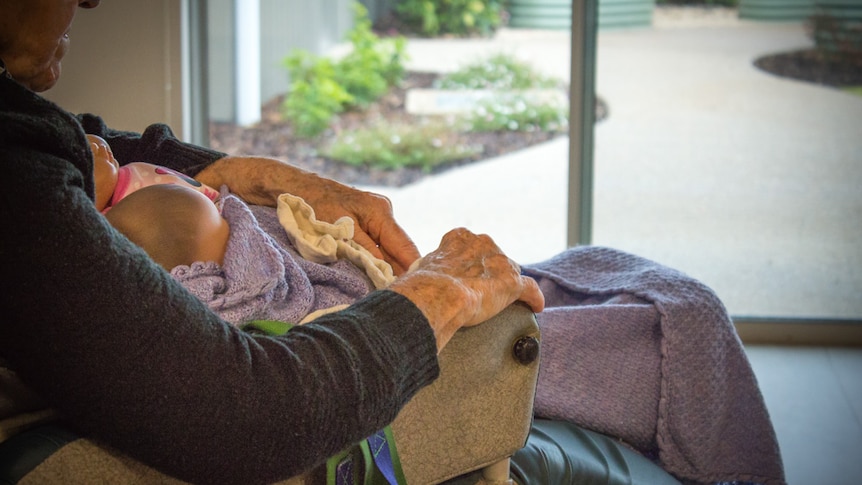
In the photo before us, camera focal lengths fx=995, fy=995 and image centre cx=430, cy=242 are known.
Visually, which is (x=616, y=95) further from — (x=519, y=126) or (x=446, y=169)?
(x=446, y=169)

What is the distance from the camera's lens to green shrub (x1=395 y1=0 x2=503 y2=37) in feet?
11.5

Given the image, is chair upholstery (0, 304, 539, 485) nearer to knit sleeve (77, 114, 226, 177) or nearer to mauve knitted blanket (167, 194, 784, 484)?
mauve knitted blanket (167, 194, 784, 484)

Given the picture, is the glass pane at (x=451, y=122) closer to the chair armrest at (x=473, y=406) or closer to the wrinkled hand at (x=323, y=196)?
the wrinkled hand at (x=323, y=196)

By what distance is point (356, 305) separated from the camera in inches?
46.4

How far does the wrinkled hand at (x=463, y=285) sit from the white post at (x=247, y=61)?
247 centimetres

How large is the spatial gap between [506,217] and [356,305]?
2694 millimetres

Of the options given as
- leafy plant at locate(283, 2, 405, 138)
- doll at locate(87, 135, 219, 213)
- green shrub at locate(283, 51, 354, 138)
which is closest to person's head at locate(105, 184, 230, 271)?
doll at locate(87, 135, 219, 213)

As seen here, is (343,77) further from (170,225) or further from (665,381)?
(170,225)

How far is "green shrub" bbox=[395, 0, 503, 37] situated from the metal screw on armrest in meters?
2.39

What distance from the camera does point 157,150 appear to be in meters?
1.77

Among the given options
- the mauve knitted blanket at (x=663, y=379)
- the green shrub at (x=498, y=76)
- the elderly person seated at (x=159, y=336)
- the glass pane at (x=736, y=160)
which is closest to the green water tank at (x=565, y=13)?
the glass pane at (x=736, y=160)

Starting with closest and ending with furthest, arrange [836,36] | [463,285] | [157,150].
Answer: [463,285]
[157,150]
[836,36]

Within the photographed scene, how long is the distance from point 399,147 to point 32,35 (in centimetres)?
316

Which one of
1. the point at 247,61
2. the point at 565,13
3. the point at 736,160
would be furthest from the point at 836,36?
the point at 247,61
